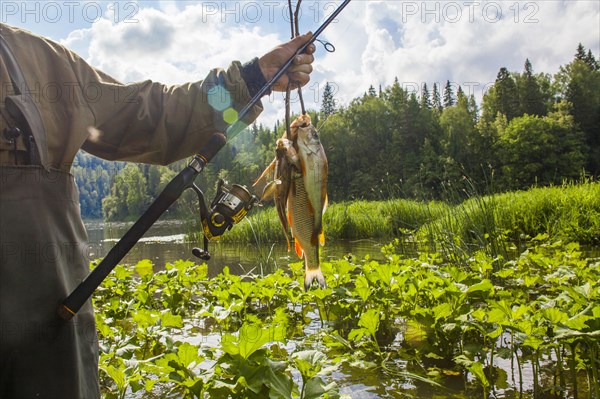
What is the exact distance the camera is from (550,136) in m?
58.1

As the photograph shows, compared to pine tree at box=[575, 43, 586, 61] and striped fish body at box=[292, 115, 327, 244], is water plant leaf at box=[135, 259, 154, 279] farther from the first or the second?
pine tree at box=[575, 43, 586, 61]

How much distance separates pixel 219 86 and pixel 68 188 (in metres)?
0.91

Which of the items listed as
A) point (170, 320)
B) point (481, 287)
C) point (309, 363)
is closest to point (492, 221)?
point (481, 287)

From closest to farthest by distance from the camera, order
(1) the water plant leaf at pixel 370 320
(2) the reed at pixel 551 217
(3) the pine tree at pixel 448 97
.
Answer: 1. (1) the water plant leaf at pixel 370 320
2. (2) the reed at pixel 551 217
3. (3) the pine tree at pixel 448 97

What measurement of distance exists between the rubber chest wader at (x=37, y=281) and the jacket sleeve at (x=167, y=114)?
0.50 meters

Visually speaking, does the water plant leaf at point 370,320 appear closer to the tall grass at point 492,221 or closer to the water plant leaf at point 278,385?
the water plant leaf at point 278,385

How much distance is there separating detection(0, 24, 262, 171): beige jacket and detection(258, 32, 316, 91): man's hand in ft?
0.50

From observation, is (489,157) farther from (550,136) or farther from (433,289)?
(433,289)

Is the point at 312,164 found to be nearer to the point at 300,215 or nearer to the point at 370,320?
the point at 300,215

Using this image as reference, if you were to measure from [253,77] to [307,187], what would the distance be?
0.66 meters

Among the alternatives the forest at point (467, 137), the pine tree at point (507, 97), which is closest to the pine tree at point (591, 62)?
the forest at point (467, 137)

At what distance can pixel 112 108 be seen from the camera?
7.51ft

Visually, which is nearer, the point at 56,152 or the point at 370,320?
the point at 56,152

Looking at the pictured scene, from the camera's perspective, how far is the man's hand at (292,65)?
94.8 inches
